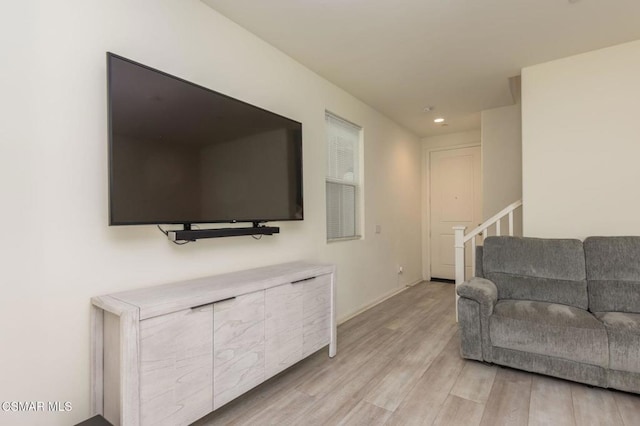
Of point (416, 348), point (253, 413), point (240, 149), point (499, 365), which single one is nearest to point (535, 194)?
point (499, 365)

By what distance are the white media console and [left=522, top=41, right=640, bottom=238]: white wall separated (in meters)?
2.56

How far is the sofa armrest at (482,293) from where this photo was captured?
92.8 inches

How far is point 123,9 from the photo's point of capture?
172cm

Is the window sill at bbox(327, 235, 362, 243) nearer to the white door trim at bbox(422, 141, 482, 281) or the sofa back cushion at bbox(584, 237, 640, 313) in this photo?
the sofa back cushion at bbox(584, 237, 640, 313)

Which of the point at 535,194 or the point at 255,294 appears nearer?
the point at 255,294

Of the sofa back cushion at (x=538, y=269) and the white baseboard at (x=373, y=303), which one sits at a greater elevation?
the sofa back cushion at (x=538, y=269)

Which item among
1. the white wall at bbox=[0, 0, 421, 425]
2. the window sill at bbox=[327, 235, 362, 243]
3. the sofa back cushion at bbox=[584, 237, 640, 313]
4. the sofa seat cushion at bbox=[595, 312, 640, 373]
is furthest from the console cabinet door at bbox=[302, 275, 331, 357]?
the sofa back cushion at bbox=[584, 237, 640, 313]

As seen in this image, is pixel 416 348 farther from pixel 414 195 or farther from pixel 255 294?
pixel 414 195

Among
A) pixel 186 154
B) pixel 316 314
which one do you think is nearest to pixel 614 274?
pixel 316 314

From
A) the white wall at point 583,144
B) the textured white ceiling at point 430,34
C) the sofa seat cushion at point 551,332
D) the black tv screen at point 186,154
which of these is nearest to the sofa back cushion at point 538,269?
the sofa seat cushion at point 551,332

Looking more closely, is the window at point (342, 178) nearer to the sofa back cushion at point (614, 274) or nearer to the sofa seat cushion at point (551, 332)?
the sofa seat cushion at point (551, 332)

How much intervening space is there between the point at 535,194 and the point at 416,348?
73.5 inches

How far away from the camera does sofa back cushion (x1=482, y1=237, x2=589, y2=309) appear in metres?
2.51

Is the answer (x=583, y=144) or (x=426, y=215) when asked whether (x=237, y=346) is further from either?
(x=426, y=215)
